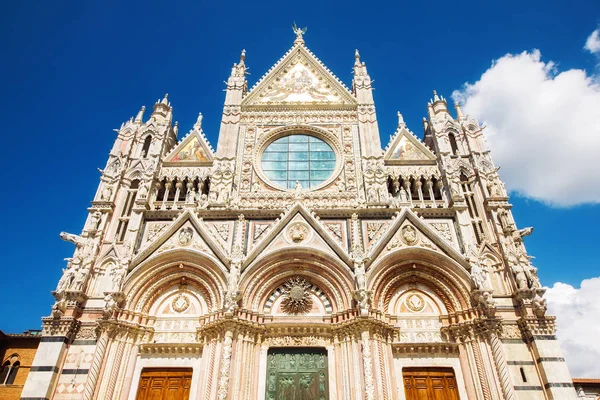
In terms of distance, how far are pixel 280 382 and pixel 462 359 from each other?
537 centimetres

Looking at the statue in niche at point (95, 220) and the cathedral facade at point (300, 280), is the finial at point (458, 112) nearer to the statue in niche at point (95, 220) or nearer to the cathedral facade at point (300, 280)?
the cathedral facade at point (300, 280)

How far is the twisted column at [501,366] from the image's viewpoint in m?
10.6

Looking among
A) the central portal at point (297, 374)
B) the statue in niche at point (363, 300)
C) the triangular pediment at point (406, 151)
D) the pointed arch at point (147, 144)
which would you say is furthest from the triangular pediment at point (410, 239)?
the pointed arch at point (147, 144)

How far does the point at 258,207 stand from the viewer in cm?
1506

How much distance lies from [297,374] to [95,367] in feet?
18.5

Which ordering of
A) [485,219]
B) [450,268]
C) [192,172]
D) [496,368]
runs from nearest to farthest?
[496,368] < [450,268] < [485,219] < [192,172]

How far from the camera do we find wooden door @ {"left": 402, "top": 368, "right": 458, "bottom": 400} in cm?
1152

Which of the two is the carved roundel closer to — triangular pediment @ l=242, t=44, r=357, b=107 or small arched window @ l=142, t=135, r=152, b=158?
triangular pediment @ l=242, t=44, r=357, b=107

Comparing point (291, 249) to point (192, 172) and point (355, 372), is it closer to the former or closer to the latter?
point (355, 372)

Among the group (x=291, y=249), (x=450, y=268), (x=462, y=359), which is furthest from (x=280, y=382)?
(x=450, y=268)

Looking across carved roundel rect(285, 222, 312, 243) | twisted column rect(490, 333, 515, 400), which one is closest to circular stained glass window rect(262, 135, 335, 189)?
carved roundel rect(285, 222, 312, 243)

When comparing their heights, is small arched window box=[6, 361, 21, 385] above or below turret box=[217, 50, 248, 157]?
below

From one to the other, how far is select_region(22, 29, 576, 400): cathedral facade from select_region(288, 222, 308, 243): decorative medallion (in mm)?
53

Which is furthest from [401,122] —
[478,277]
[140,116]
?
[140,116]
